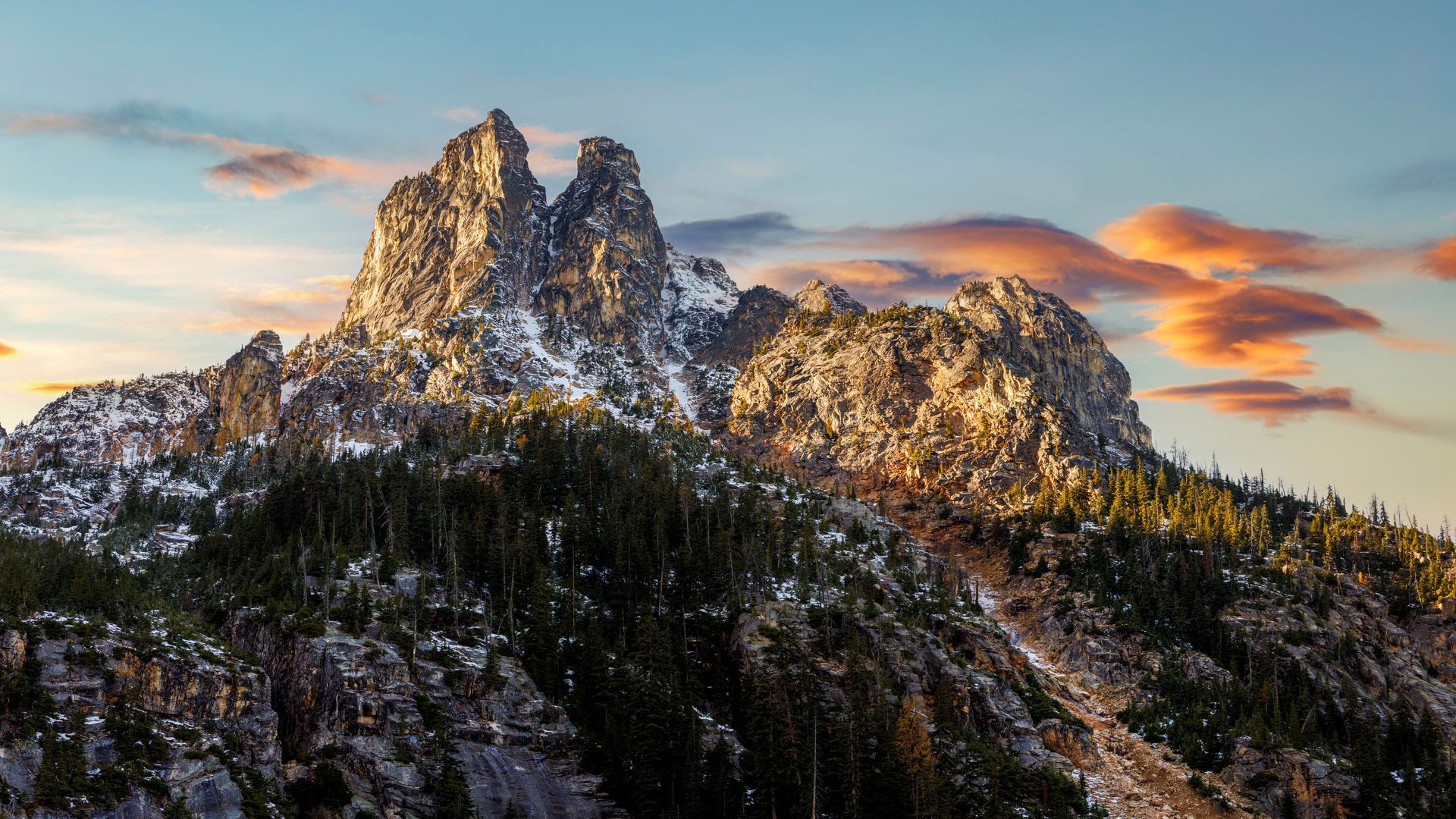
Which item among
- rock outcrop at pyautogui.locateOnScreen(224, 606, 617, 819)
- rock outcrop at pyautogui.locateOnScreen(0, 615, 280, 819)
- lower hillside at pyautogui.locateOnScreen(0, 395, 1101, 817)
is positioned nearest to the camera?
rock outcrop at pyautogui.locateOnScreen(0, 615, 280, 819)

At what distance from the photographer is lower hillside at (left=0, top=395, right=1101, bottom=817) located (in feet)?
294

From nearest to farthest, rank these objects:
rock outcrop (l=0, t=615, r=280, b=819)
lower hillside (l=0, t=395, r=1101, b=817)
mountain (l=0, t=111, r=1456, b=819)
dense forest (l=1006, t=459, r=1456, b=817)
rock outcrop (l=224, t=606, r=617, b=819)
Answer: rock outcrop (l=0, t=615, r=280, b=819)
lower hillside (l=0, t=395, r=1101, b=817)
mountain (l=0, t=111, r=1456, b=819)
rock outcrop (l=224, t=606, r=617, b=819)
dense forest (l=1006, t=459, r=1456, b=817)

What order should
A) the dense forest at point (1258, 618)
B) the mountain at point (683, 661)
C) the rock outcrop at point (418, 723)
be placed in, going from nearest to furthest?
the mountain at point (683, 661)
the rock outcrop at point (418, 723)
the dense forest at point (1258, 618)

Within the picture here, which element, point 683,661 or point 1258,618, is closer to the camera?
point 683,661

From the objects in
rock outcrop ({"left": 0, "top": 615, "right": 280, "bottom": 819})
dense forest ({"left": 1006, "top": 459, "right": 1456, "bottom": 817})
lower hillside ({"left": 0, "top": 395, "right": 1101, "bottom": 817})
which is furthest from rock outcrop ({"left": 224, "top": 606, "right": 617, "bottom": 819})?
dense forest ({"left": 1006, "top": 459, "right": 1456, "bottom": 817})

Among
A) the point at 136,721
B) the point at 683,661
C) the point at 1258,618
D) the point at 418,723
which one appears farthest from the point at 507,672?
the point at 1258,618

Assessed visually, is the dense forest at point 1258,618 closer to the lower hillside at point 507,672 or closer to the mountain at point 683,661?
the mountain at point 683,661

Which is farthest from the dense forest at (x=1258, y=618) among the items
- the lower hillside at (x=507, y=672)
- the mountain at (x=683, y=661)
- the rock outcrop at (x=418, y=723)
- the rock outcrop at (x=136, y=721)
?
the rock outcrop at (x=136, y=721)

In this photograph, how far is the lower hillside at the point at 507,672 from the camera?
89.6 m

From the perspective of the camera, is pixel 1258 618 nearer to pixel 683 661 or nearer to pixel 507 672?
pixel 683 661

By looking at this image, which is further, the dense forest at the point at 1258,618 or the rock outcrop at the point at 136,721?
the dense forest at the point at 1258,618

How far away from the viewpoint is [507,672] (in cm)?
11306

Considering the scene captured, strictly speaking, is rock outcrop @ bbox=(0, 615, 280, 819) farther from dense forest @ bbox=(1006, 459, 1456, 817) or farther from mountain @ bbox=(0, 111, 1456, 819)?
dense forest @ bbox=(1006, 459, 1456, 817)

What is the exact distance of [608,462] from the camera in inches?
7667
